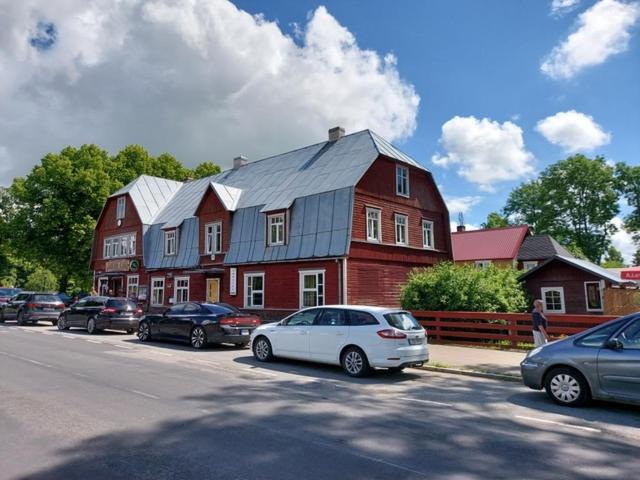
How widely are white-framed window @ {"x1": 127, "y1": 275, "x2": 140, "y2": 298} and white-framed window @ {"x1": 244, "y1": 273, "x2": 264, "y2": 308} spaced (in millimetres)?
11235

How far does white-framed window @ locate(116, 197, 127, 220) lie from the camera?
1323 inches

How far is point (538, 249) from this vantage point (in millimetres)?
41250

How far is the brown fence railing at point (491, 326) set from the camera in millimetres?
13273

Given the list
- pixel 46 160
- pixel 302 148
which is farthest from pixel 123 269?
pixel 302 148

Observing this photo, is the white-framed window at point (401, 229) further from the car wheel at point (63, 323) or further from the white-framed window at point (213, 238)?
the car wheel at point (63, 323)

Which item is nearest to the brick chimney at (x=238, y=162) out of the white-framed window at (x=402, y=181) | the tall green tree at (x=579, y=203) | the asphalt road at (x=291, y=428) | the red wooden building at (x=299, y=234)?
the red wooden building at (x=299, y=234)

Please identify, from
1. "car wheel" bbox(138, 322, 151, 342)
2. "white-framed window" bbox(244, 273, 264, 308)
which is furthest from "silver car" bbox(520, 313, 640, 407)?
"white-framed window" bbox(244, 273, 264, 308)

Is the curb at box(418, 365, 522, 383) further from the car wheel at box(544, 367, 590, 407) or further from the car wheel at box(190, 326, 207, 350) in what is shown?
the car wheel at box(190, 326, 207, 350)

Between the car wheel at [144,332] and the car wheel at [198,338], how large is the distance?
2.63 m

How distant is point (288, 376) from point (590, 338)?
583cm

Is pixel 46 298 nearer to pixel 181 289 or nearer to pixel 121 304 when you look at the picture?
pixel 181 289

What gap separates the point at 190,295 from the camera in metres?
27.4

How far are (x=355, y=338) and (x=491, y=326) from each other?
6.58 m

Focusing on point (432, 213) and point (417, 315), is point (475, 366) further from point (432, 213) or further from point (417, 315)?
point (432, 213)
